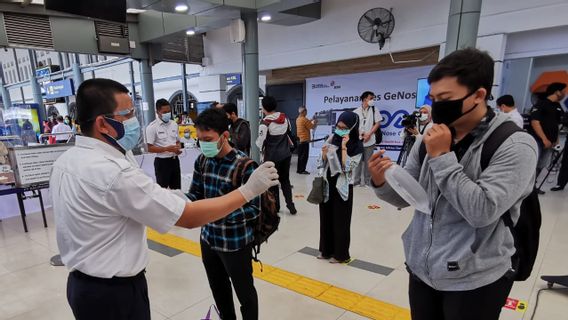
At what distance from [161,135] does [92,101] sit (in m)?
3.29

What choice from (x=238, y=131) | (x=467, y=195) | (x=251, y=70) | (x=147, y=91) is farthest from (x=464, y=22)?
(x=147, y=91)

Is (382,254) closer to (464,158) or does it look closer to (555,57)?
(464,158)

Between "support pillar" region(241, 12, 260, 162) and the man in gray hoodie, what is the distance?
4.84 meters

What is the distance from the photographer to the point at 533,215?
1.16m

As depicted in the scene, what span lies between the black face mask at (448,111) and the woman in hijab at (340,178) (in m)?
1.72

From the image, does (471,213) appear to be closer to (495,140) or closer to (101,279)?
(495,140)

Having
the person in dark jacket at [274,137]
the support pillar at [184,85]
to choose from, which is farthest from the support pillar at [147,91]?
the person in dark jacket at [274,137]

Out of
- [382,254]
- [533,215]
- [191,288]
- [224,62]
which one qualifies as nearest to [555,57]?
[382,254]

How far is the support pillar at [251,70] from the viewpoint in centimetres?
553

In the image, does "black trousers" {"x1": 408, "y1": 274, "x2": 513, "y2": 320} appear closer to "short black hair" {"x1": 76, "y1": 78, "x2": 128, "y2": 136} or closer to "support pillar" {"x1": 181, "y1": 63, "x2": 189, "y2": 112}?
"short black hair" {"x1": 76, "y1": 78, "x2": 128, "y2": 136}

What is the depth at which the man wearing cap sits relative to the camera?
4816 mm

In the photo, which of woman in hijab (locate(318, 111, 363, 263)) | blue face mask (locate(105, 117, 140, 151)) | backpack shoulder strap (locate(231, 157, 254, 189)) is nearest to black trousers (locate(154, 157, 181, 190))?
woman in hijab (locate(318, 111, 363, 263))

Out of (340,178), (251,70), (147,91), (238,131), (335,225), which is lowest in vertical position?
(335,225)

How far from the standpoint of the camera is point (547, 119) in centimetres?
484
